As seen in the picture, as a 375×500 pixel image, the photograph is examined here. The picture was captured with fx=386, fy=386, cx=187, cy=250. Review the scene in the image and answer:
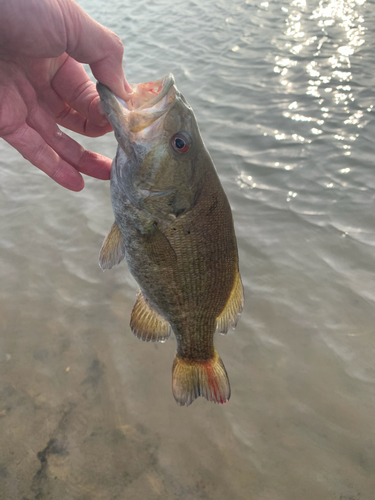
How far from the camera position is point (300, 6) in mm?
11656

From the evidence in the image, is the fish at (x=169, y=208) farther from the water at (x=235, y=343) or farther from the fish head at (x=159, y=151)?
the water at (x=235, y=343)

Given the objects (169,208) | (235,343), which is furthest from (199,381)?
(235,343)

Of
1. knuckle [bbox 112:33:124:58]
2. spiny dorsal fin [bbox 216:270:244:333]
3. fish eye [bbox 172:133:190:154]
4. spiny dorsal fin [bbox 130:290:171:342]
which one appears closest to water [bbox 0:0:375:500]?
spiny dorsal fin [bbox 130:290:171:342]

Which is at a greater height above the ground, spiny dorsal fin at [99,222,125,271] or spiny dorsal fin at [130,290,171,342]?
spiny dorsal fin at [99,222,125,271]

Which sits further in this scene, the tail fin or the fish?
the tail fin

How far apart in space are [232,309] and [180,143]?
1.09m

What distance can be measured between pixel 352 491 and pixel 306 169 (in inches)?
170

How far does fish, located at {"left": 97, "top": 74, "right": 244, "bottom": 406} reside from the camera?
7.16 feet

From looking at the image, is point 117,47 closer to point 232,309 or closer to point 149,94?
point 149,94

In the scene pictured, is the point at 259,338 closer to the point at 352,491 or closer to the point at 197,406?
the point at 197,406

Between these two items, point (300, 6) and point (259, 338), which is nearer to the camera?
point (259, 338)

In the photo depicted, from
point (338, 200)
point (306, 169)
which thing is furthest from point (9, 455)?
point (306, 169)

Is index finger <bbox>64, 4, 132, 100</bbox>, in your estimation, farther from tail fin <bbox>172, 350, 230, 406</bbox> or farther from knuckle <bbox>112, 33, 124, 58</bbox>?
tail fin <bbox>172, 350, 230, 406</bbox>

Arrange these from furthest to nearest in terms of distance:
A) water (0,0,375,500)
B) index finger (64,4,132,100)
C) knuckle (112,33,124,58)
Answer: water (0,0,375,500) → knuckle (112,33,124,58) → index finger (64,4,132,100)
